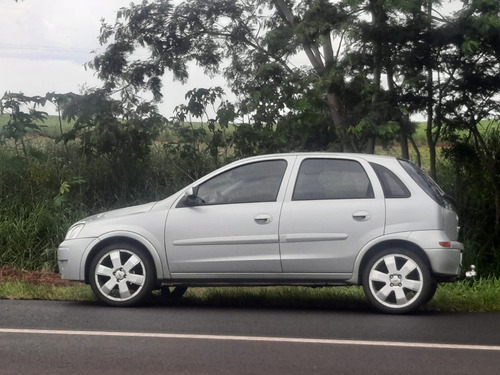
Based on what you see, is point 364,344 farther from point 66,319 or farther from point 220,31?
point 220,31

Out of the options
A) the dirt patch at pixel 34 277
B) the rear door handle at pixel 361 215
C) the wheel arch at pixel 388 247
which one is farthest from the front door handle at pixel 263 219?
the dirt patch at pixel 34 277

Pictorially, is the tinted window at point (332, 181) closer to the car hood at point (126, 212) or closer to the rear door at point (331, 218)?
the rear door at point (331, 218)

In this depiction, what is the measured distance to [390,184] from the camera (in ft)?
34.8

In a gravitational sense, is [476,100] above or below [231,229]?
above

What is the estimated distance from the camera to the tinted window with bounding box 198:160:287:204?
35.7 feet

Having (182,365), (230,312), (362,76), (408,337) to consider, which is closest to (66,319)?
(230,312)

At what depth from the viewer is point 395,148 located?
16.7 m

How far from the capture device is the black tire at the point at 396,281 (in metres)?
10.2

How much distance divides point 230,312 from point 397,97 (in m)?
6.14

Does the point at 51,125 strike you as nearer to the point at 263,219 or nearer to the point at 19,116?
the point at 19,116

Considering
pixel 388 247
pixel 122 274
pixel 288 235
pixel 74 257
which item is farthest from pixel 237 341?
pixel 74 257

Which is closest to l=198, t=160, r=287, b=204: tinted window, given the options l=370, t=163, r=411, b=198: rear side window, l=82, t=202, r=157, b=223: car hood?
l=82, t=202, r=157, b=223: car hood

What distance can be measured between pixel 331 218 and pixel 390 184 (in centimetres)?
69

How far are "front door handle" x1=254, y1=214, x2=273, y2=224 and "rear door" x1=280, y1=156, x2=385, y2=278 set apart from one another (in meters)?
0.13
